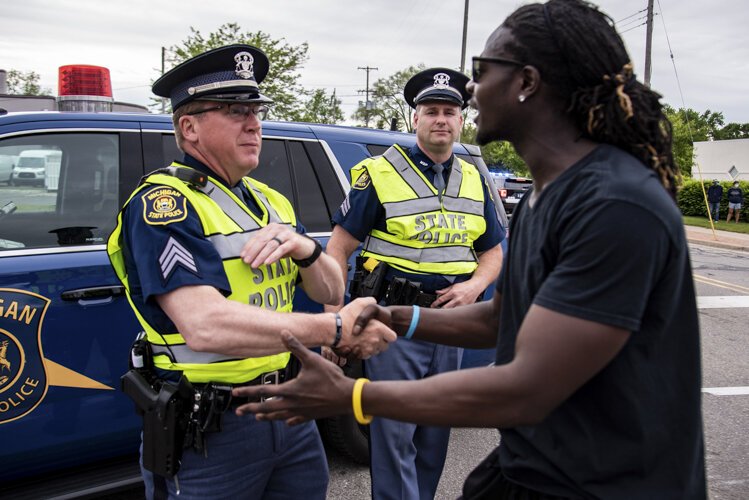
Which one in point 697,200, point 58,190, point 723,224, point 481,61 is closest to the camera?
point 481,61

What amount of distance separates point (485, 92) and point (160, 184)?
973mm

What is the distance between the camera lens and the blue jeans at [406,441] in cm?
279

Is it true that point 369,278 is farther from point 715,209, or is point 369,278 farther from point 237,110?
point 715,209

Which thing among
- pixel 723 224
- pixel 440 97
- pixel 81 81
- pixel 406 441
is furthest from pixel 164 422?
pixel 723 224

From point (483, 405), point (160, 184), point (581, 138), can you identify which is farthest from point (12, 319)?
point (581, 138)

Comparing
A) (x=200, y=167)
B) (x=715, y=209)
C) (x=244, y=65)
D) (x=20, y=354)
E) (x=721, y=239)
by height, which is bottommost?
(x=721, y=239)

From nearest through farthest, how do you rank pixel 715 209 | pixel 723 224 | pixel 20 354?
pixel 20 354
pixel 723 224
pixel 715 209

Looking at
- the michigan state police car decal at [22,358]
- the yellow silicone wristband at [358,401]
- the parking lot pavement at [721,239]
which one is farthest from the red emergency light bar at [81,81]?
the parking lot pavement at [721,239]

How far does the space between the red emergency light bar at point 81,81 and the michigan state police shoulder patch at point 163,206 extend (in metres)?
2.01

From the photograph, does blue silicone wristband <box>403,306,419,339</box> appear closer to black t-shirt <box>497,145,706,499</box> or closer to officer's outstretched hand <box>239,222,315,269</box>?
officer's outstretched hand <box>239,222,315,269</box>

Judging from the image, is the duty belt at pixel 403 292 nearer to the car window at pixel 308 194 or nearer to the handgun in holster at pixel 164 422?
→ the car window at pixel 308 194

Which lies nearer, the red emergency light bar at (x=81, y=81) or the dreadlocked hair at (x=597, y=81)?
the dreadlocked hair at (x=597, y=81)

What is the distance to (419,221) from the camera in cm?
296

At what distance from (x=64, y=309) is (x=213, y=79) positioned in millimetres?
1226
